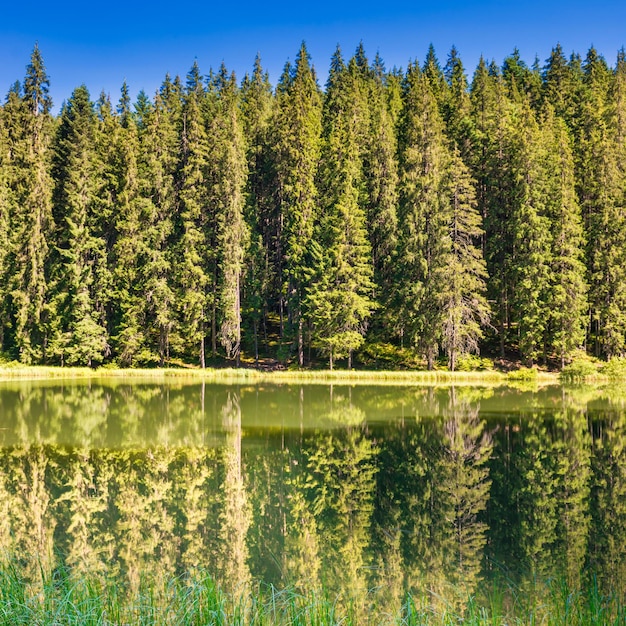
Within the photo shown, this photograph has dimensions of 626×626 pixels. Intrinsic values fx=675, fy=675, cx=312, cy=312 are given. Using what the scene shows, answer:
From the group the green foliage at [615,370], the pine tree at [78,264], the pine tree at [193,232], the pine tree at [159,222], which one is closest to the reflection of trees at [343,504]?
the green foliage at [615,370]

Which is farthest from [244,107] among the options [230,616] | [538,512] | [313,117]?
[230,616]

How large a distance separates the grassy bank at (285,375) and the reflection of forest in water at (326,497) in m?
14.1

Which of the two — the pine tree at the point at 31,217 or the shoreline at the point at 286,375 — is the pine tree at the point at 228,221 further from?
the pine tree at the point at 31,217

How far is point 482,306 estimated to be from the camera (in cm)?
4288

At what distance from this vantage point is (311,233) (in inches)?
1820

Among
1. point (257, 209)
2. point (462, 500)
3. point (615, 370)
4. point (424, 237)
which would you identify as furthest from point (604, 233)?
point (462, 500)

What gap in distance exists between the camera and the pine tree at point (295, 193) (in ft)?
149

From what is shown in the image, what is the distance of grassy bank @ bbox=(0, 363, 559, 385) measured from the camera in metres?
37.9

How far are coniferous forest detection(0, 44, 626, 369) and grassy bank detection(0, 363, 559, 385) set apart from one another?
6.87ft

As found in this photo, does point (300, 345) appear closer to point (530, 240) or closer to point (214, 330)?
point (214, 330)

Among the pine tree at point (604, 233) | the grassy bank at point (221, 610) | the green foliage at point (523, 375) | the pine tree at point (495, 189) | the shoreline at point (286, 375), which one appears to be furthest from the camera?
the pine tree at point (495, 189)

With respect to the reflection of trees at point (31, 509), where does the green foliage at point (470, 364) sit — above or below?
above

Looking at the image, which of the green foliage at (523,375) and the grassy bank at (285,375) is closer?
the grassy bank at (285,375)

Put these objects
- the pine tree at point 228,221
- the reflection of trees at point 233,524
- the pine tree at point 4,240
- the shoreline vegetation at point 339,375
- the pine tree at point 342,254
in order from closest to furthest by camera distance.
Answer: the reflection of trees at point 233,524, the shoreline vegetation at point 339,375, the pine tree at point 342,254, the pine tree at point 228,221, the pine tree at point 4,240
